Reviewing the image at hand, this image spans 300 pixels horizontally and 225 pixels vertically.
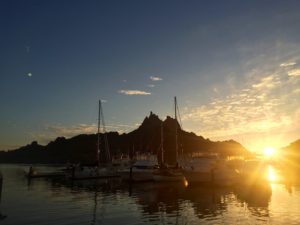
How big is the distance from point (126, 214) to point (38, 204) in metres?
13.2

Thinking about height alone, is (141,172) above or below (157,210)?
above

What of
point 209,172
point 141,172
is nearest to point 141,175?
point 141,172

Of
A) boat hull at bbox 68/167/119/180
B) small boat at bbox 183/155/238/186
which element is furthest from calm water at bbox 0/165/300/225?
boat hull at bbox 68/167/119/180

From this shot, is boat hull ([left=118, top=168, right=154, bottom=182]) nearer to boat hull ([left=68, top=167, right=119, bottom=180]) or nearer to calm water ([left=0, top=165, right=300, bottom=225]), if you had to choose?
boat hull ([left=68, top=167, right=119, bottom=180])

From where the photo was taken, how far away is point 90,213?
3212cm

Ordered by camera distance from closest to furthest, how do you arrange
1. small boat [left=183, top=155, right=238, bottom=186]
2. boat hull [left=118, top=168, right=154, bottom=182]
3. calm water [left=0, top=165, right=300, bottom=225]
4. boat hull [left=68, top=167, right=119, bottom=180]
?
1. calm water [left=0, top=165, right=300, bottom=225]
2. small boat [left=183, top=155, right=238, bottom=186]
3. boat hull [left=118, top=168, right=154, bottom=182]
4. boat hull [left=68, top=167, right=119, bottom=180]

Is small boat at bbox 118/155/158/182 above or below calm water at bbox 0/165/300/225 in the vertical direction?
above

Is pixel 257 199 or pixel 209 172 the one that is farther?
pixel 209 172

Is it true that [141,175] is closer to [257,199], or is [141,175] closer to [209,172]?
A: [209,172]

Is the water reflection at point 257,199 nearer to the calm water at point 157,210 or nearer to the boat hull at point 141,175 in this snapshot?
the calm water at point 157,210

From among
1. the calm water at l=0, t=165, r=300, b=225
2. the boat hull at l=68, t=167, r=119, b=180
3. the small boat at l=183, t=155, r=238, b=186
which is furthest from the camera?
the boat hull at l=68, t=167, r=119, b=180

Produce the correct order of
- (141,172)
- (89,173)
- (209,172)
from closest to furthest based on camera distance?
(209,172), (141,172), (89,173)

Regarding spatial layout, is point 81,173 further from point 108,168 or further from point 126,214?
point 126,214

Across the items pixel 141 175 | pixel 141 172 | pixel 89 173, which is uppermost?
pixel 141 172
